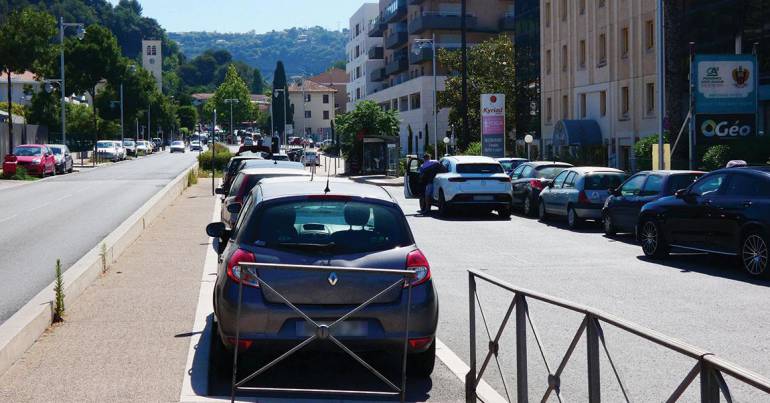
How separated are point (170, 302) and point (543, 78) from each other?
46.2 meters

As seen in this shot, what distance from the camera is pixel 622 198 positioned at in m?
20.5

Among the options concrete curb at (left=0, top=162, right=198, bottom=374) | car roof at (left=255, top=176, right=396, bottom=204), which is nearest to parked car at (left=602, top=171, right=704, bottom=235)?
concrete curb at (left=0, top=162, right=198, bottom=374)

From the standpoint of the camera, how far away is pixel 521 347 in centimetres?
570

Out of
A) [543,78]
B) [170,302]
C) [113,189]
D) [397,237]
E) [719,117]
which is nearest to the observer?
[397,237]

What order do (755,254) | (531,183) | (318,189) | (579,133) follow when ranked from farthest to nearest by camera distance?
(579,133) → (531,183) → (755,254) → (318,189)

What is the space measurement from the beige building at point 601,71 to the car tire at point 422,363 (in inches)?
1361

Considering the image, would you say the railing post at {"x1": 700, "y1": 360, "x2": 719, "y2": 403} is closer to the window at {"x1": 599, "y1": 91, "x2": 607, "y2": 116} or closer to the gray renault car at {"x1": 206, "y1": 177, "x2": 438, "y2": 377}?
the gray renault car at {"x1": 206, "y1": 177, "x2": 438, "y2": 377}

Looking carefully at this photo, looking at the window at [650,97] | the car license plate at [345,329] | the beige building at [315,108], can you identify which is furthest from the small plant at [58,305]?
the beige building at [315,108]

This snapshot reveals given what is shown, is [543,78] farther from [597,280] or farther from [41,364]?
[41,364]

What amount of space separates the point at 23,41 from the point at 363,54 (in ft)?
213

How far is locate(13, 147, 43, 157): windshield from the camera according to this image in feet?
171

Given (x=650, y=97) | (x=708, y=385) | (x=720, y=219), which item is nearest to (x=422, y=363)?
(x=708, y=385)

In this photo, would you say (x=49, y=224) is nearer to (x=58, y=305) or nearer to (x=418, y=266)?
(x=58, y=305)

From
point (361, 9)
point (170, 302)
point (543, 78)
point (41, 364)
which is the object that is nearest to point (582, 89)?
point (543, 78)
